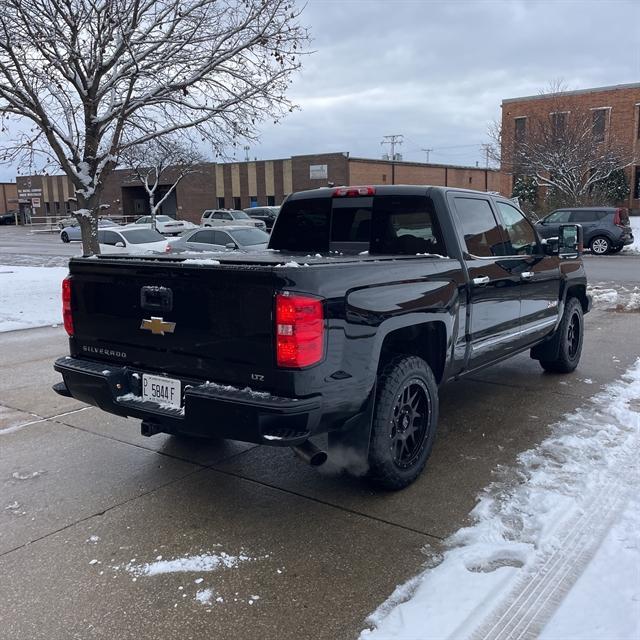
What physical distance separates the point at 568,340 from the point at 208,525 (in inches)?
188

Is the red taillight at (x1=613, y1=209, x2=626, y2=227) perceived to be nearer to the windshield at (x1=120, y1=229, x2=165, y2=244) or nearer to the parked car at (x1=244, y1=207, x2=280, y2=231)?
the windshield at (x1=120, y1=229, x2=165, y2=244)

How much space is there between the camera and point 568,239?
249 inches

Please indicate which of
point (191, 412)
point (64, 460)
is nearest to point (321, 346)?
point (191, 412)

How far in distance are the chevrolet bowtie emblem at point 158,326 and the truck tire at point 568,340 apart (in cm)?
450

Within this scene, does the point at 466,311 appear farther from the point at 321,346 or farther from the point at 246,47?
the point at 246,47

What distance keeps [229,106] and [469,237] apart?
9.25 meters

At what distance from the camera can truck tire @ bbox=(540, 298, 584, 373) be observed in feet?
22.2

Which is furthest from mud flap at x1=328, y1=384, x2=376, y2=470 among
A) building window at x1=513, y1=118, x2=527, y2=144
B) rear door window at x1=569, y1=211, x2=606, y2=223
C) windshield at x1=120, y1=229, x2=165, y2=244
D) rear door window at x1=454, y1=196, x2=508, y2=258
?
building window at x1=513, y1=118, x2=527, y2=144

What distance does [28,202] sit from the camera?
67.8 metres

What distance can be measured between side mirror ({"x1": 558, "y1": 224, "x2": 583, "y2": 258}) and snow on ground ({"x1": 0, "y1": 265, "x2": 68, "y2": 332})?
27.1ft

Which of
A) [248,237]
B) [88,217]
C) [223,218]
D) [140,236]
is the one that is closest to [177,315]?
[88,217]

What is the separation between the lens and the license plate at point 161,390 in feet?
12.0

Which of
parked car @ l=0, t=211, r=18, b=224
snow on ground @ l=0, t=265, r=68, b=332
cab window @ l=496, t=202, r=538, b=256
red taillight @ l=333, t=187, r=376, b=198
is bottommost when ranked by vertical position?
snow on ground @ l=0, t=265, r=68, b=332

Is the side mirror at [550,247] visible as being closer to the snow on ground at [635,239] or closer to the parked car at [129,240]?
the parked car at [129,240]
